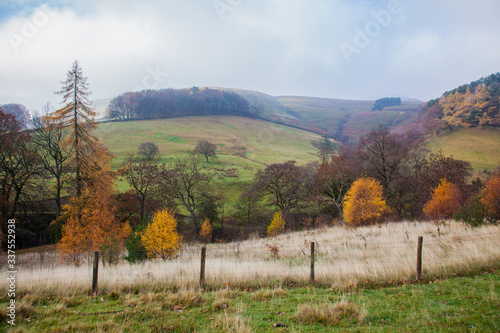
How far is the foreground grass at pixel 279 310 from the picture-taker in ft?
16.4

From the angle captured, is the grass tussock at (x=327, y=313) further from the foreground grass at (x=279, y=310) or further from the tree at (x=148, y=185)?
the tree at (x=148, y=185)

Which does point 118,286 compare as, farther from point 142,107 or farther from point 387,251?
point 142,107

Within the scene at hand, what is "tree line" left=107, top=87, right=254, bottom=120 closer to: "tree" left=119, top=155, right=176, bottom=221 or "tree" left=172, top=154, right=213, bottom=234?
"tree" left=172, top=154, right=213, bottom=234

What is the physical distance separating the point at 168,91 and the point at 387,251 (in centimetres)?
14173

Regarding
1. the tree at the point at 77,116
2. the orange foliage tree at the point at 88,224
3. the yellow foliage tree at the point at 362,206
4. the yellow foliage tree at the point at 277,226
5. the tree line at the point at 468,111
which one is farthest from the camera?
the tree line at the point at 468,111

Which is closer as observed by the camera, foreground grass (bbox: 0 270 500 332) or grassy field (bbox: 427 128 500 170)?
foreground grass (bbox: 0 270 500 332)

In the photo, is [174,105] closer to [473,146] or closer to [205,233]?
[205,233]

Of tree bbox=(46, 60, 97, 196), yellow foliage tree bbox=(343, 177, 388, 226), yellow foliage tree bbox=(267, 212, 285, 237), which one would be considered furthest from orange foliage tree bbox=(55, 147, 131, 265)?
yellow foliage tree bbox=(343, 177, 388, 226)

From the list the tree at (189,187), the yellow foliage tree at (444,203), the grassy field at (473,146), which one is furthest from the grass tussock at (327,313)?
the grassy field at (473,146)

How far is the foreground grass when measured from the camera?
16.4ft

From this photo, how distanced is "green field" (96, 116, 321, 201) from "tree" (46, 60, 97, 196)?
92.5ft

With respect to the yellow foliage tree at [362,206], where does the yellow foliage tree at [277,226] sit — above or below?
below

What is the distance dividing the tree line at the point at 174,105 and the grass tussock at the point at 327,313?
119166mm

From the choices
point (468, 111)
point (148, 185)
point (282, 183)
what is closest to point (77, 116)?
point (148, 185)
